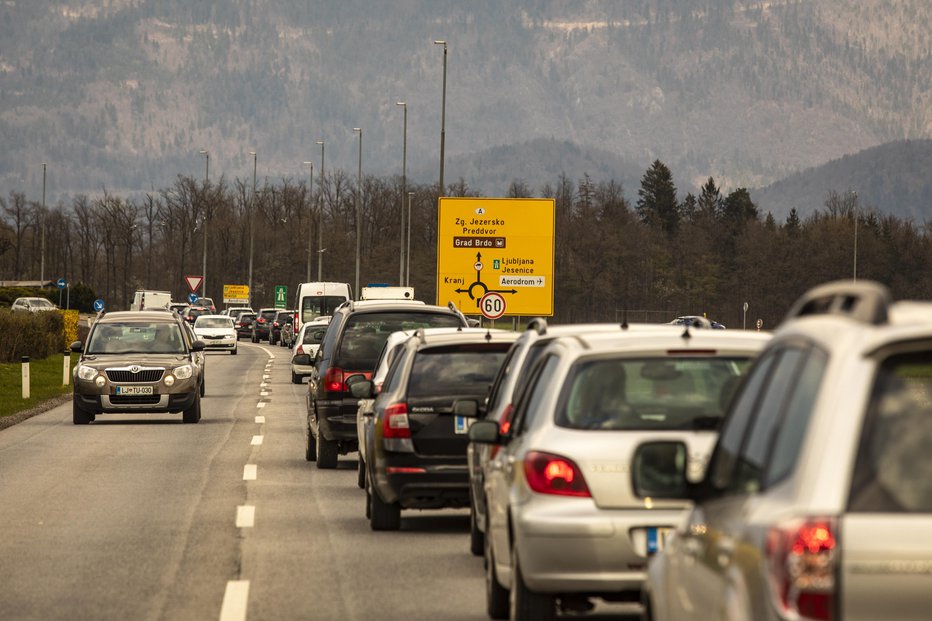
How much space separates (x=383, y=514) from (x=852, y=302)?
354 inches

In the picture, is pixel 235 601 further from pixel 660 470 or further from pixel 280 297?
pixel 280 297

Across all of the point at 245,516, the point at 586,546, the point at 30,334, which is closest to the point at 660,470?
the point at 586,546

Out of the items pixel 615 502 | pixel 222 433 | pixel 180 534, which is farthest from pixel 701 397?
pixel 222 433

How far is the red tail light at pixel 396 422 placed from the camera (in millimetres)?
12461

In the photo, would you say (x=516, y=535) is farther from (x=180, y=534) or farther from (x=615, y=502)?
(x=180, y=534)

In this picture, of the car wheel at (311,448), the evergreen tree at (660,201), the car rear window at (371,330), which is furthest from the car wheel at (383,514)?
the evergreen tree at (660,201)

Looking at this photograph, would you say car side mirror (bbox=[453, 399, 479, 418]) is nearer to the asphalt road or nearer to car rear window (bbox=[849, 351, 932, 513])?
the asphalt road

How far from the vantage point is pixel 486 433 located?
892 centimetres

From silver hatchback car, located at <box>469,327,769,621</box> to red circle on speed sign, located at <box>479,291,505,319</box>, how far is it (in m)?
31.0

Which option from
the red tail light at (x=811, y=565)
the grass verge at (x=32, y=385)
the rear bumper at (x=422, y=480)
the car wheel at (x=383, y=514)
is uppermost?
the red tail light at (x=811, y=565)

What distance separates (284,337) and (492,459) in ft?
231

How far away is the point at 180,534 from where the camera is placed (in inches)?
485

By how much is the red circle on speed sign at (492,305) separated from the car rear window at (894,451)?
35.8 metres

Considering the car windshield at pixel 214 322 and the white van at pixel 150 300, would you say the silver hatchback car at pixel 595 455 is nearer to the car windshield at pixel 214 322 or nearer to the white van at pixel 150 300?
the car windshield at pixel 214 322
